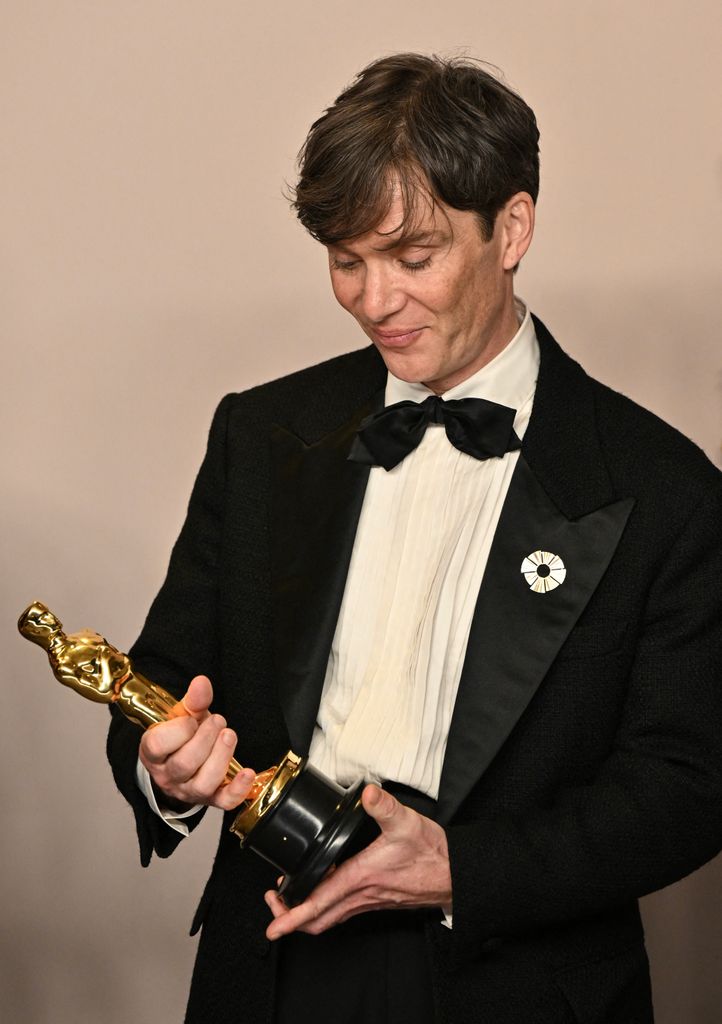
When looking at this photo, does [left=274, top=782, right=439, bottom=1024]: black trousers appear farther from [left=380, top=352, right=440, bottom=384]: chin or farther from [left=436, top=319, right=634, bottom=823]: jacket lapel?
[left=380, top=352, right=440, bottom=384]: chin

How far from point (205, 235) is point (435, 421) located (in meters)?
1.06

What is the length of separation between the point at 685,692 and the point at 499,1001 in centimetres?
44

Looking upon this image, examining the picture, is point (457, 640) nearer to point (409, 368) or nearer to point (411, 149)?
point (409, 368)

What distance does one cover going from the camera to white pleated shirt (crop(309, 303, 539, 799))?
1.74m

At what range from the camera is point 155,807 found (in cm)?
176

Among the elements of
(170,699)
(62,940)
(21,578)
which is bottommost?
(62,940)

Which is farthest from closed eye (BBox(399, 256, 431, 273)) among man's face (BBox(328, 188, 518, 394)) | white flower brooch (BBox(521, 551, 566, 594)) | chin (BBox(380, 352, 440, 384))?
white flower brooch (BBox(521, 551, 566, 594))

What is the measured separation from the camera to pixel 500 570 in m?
1.75

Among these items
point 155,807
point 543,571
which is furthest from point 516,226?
point 155,807

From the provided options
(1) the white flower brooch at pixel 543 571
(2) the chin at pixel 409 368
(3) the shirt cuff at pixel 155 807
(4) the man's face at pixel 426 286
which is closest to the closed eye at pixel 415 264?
(4) the man's face at pixel 426 286

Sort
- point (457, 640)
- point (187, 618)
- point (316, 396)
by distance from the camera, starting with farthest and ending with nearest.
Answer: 1. point (316, 396)
2. point (187, 618)
3. point (457, 640)

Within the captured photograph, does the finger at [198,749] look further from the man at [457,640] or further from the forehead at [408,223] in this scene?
the forehead at [408,223]

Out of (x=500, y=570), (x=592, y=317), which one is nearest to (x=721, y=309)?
(x=592, y=317)

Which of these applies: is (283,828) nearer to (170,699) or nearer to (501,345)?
(170,699)
